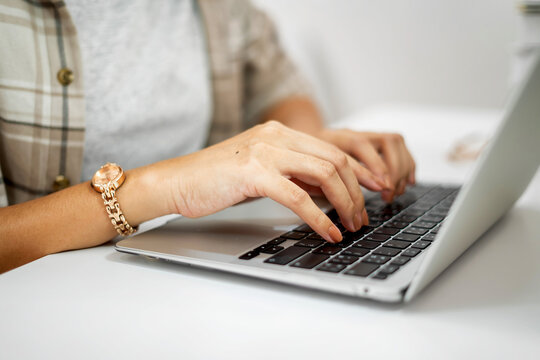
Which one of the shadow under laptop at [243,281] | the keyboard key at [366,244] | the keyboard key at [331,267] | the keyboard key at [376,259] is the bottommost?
the shadow under laptop at [243,281]

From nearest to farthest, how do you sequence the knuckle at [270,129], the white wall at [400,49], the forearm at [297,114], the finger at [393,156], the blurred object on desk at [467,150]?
the knuckle at [270,129], the finger at [393,156], the blurred object on desk at [467,150], the forearm at [297,114], the white wall at [400,49]

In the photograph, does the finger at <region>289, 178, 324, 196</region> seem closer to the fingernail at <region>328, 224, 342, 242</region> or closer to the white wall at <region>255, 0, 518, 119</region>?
the fingernail at <region>328, 224, 342, 242</region>

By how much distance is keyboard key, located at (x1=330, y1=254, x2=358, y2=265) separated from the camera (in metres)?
0.43

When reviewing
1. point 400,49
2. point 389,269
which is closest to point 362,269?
point 389,269

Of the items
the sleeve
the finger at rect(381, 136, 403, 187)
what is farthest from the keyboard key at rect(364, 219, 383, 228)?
the sleeve

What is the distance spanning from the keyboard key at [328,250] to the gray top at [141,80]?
19.0 inches

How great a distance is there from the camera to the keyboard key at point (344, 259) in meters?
0.43

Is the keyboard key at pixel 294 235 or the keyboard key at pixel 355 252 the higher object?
the keyboard key at pixel 294 235

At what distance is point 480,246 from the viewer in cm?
53

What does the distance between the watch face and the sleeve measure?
62 centimetres

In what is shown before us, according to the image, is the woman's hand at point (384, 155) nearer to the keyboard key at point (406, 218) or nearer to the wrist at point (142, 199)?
the keyboard key at point (406, 218)

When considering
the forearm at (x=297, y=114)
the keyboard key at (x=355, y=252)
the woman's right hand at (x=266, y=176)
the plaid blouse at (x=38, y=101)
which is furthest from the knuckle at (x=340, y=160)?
the forearm at (x=297, y=114)

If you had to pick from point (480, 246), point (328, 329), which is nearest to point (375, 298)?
point (328, 329)

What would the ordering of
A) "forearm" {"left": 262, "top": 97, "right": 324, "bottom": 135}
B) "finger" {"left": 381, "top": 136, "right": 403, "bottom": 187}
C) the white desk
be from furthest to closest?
"forearm" {"left": 262, "top": 97, "right": 324, "bottom": 135} → "finger" {"left": 381, "top": 136, "right": 403, "bottom": 187} → the white desk
